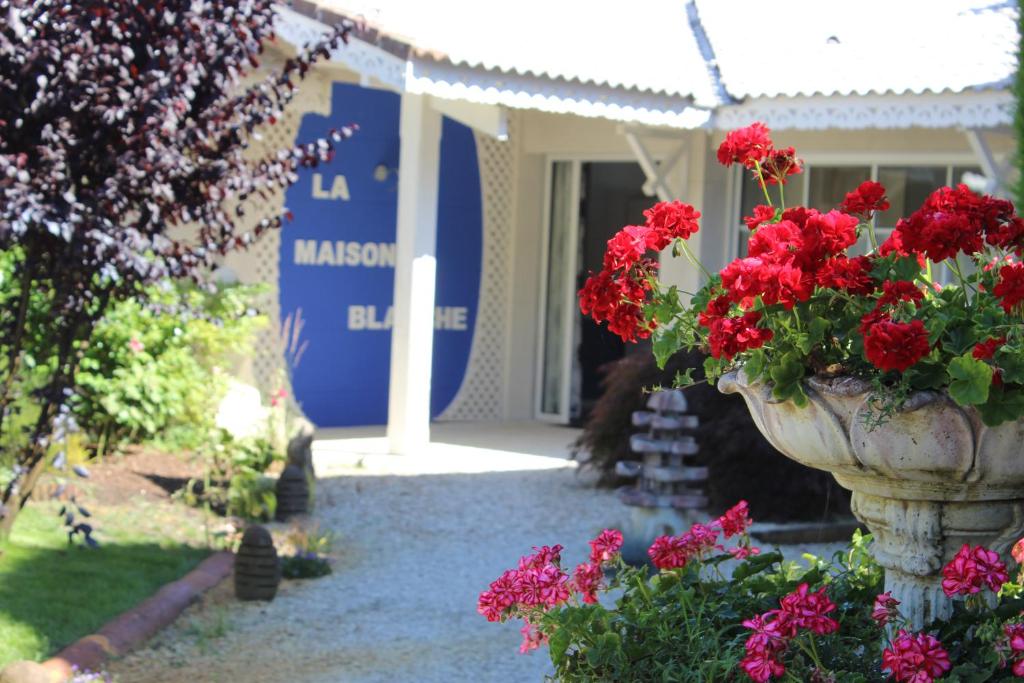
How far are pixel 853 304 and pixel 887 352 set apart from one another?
392mm

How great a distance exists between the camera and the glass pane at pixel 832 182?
10672mm

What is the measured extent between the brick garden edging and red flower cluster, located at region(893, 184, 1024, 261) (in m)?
3.19

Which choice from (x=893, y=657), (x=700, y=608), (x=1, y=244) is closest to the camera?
(x=893, y=657)

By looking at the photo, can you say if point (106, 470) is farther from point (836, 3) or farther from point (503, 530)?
point (836, 3)

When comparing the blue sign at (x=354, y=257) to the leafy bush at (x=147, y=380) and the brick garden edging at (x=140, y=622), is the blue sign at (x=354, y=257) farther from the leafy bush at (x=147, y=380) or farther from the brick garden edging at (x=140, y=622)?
the brick garden edging at (x=140, y=622)

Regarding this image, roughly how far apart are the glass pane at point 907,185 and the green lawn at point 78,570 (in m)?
5.85

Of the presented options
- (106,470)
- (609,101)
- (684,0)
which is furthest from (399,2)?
(106,470)

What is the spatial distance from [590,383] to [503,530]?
5623 mm

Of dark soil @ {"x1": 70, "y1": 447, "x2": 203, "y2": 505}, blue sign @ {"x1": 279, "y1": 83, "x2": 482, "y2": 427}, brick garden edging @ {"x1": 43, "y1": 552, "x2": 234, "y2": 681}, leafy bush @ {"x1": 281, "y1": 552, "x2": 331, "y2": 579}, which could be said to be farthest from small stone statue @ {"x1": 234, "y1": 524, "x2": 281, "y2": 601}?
blue sign @ {"x1": 279, "y1": 83, "x2": 482, "y2": 427}

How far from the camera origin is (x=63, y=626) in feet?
17.4

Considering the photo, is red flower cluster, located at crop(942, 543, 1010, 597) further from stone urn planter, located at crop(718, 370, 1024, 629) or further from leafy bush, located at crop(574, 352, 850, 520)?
leafy bush, located at crop(574, 352, 850, 520)

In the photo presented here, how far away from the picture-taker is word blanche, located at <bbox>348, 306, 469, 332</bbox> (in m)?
11.9

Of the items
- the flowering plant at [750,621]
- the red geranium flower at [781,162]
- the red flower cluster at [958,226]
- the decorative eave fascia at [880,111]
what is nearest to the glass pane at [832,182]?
the decorative eave fascia at [880,111]

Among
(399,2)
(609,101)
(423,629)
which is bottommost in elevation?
(423,629)
